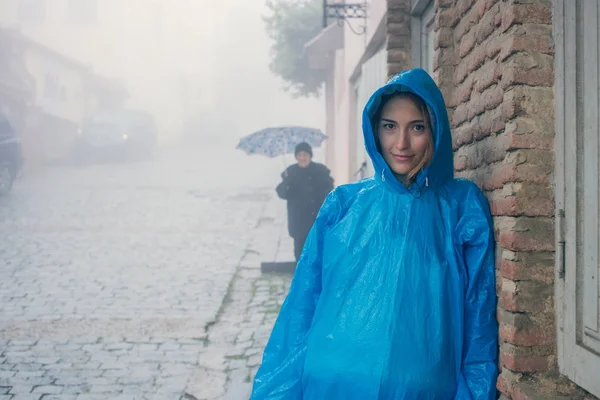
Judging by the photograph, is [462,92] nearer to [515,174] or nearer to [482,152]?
[482,152]

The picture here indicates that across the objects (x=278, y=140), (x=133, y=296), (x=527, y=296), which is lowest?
(x=133, y=296)

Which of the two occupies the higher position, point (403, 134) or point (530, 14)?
point (530, 14)

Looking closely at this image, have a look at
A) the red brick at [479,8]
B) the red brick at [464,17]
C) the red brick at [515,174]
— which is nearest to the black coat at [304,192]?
the red brick at [464,17]

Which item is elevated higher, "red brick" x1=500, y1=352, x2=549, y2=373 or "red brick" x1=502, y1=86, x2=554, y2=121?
"red brick" x1=502, y1=86, x2=554, y2=121

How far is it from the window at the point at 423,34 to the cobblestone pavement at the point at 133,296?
263 centimetres

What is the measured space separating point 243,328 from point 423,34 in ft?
10.2

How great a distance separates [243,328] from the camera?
615cm

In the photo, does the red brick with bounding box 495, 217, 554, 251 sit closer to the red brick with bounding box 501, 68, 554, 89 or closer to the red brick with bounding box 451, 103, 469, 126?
the red brick with bounding box 501, 68, 554, 89

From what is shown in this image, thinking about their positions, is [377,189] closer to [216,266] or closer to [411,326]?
[411,326]

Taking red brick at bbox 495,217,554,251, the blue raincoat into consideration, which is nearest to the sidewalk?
the blue raincoat

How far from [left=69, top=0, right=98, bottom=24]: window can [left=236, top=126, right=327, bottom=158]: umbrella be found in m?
41.2

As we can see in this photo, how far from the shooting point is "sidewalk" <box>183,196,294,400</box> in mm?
4645

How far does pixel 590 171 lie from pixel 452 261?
48 cm

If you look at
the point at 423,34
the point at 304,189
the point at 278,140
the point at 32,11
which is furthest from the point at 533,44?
the point at 32,11
